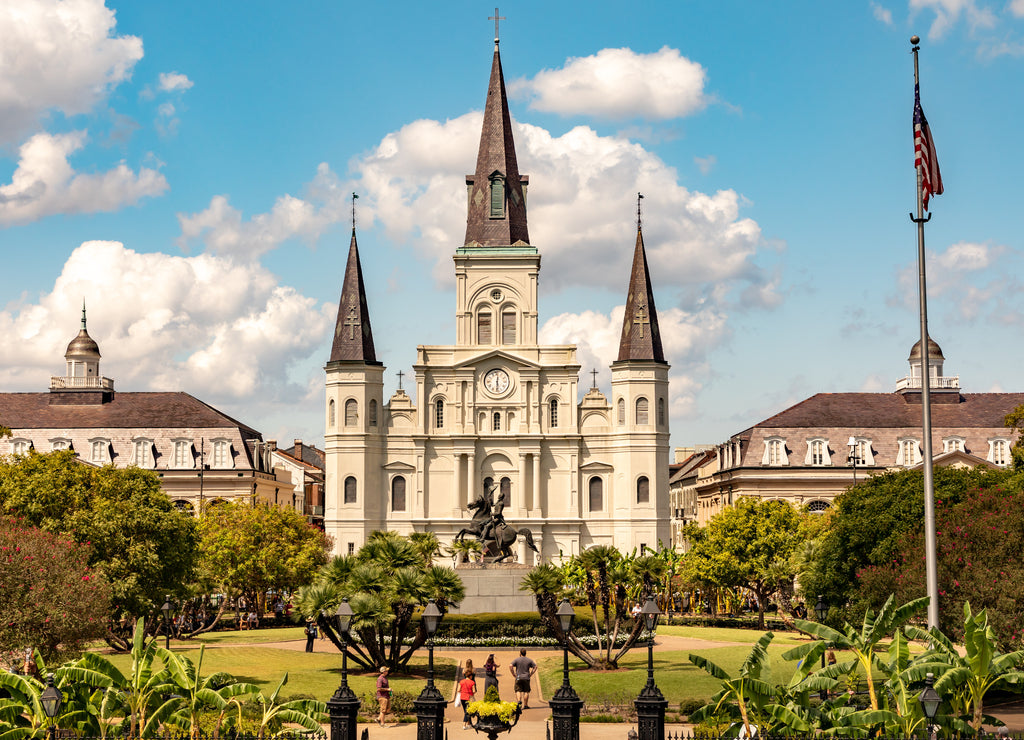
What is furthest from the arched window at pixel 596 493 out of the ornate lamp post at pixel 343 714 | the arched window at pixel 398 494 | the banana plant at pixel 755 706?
the banana plant at pixel 755 706

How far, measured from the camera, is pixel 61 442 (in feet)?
300

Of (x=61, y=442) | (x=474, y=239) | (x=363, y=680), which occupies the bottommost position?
(x=363, y=680)

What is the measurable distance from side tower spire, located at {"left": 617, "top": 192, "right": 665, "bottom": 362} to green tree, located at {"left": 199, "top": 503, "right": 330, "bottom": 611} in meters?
29.1

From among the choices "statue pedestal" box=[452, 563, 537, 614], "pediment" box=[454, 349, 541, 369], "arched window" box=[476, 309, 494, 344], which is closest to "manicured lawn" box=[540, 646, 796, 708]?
"statue pedestal" box=[452, 563, 537, 614]

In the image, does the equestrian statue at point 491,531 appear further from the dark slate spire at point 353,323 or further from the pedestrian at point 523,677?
the dark slate spire at point 353,323

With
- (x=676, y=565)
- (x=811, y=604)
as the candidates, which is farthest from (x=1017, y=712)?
(x=676, y=565)

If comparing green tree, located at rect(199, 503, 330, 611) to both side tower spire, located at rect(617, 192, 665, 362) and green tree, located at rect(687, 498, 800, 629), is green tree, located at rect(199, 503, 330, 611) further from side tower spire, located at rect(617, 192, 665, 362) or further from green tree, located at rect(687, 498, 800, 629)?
side tower spire, located at rect(617, 192, 665, 362)

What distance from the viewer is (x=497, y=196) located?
93938 millimetres

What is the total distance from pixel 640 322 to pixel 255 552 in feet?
116

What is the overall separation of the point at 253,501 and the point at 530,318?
24.4m

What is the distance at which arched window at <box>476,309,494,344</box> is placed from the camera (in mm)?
90375

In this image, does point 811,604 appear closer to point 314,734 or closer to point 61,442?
point 314,734

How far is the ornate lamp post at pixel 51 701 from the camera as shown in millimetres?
20469

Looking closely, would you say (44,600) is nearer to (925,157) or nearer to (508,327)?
(925,157)
